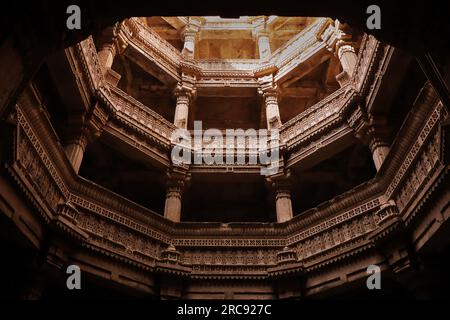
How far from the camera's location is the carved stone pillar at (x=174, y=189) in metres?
10.5

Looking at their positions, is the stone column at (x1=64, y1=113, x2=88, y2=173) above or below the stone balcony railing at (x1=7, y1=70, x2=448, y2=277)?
above

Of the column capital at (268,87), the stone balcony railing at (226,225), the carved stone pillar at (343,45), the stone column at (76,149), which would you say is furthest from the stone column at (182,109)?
the carved stone pillar at (343,45)

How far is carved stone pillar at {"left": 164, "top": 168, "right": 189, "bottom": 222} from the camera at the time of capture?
10.5 m

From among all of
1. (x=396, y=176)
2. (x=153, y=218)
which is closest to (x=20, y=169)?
(x=153, y=218)

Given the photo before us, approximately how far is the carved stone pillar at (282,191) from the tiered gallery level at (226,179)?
6 cm

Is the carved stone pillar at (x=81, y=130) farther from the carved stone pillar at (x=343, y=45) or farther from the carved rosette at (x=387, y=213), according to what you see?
the carved stone pillar at (x=343, y=45)

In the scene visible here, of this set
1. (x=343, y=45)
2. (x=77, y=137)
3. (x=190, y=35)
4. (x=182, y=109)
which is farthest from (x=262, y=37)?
(x=77, y=137)

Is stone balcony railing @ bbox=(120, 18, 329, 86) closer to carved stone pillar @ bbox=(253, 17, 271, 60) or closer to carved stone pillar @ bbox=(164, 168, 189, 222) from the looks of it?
carved stone pillar @ bbox=(253, 17, 271, 60)

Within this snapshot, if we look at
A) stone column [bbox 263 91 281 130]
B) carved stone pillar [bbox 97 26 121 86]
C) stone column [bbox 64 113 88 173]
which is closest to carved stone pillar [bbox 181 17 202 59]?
stone column [bbox 263 91 281 130]

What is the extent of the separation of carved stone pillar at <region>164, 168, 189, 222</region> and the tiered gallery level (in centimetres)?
7

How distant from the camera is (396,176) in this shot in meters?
6.96

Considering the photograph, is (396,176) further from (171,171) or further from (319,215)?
(171,171)

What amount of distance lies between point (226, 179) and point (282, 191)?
2075mm

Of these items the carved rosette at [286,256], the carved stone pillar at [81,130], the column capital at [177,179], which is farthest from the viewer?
the column capital at [177,179]
